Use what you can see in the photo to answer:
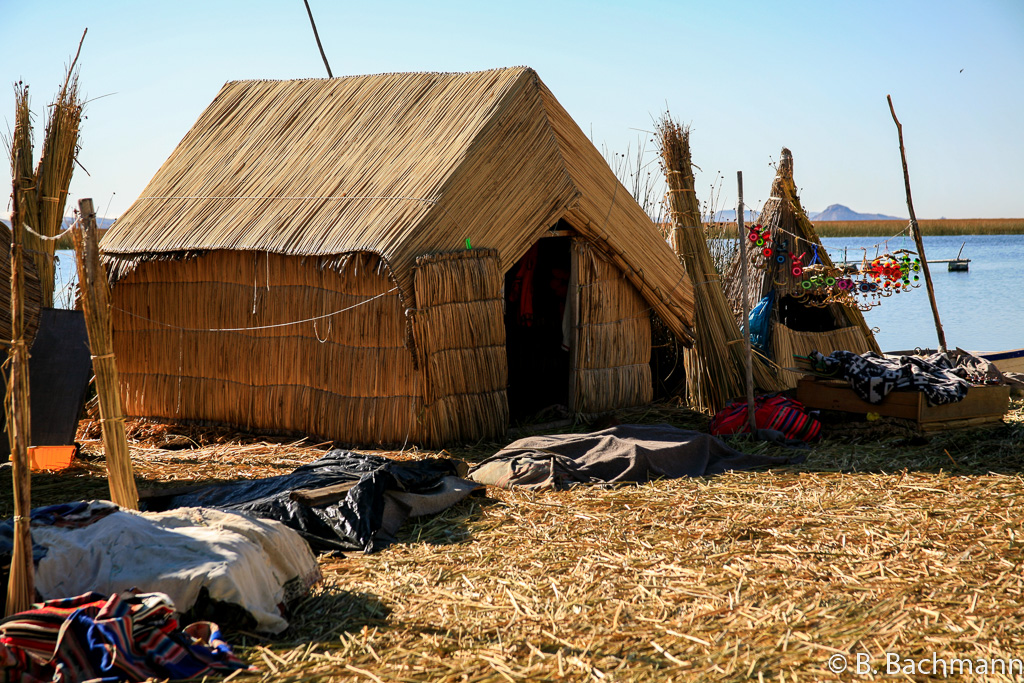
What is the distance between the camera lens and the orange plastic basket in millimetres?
5820

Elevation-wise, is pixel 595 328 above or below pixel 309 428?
above

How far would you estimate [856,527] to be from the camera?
4.24 metres

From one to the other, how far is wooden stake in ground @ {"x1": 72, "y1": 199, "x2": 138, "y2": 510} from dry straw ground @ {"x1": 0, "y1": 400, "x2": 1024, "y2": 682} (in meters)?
0.96

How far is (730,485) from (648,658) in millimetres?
2381

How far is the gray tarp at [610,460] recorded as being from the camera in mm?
5305

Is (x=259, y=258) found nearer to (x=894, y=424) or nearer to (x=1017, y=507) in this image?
(x=894, y=424)

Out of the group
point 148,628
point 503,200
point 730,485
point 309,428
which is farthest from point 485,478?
point 148,628

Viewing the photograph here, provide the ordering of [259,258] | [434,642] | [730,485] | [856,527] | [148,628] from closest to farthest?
[148,628] → [434,642] → [856,527] → [730,485] → [259,258]

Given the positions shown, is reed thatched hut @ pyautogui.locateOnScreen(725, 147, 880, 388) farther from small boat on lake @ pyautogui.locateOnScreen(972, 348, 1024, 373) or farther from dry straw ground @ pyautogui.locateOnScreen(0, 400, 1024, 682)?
dry straw ground @ pyautogui.locateOnScreen(0, 400, 1024, 682)

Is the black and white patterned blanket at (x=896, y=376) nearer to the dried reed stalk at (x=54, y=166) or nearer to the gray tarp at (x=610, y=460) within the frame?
the gray tarp at (x=610, y=460)

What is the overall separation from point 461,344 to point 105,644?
3889mm

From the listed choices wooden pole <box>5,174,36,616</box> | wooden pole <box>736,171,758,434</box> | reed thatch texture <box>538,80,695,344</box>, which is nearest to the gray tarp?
wooden pole <box>736,171,758,434</box>

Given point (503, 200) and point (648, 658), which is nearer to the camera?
point (648, 658)

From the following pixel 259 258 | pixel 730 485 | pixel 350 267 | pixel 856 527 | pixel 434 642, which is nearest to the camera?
pixel 434 642
